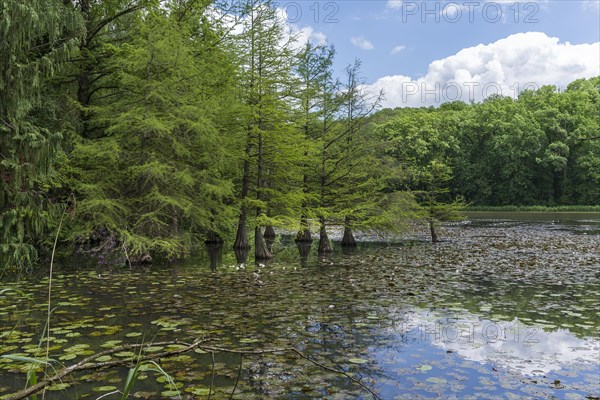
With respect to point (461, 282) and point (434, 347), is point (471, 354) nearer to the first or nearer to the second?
point (434, 347)

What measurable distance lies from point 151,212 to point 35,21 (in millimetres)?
5727

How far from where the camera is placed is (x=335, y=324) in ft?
21.6

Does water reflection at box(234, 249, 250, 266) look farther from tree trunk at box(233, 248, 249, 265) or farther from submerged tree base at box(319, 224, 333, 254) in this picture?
submerged tree base at box(319, 224, 333, 254)

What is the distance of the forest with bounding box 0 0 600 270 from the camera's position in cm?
927

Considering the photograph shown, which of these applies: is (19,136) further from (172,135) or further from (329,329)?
(329,329)

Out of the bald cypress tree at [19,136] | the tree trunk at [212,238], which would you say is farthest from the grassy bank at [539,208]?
the bald cypress tree at [19,136]

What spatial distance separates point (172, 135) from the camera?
1369cm

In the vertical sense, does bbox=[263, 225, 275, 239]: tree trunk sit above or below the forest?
below

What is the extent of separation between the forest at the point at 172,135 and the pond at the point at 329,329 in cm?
202

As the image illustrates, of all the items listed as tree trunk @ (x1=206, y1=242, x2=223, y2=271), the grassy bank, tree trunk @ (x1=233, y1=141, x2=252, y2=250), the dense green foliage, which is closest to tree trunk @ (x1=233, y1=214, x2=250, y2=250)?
tree trunk @ (x1=233, y1=141, x2=252, y2=250)

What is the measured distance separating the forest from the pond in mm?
2022

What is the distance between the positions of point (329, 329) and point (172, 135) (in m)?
9.37

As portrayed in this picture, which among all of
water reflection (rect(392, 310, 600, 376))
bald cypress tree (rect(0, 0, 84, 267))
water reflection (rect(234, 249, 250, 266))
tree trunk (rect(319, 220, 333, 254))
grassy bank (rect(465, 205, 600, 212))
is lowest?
water reflection (rect(392, 310, 600, 376))

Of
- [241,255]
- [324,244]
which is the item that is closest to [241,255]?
[241,255]
